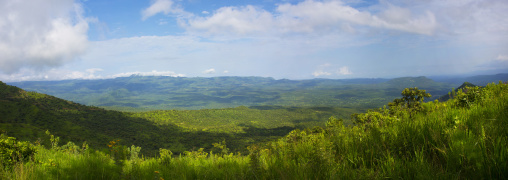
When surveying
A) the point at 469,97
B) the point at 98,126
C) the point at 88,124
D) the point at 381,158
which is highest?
the point at 469,97

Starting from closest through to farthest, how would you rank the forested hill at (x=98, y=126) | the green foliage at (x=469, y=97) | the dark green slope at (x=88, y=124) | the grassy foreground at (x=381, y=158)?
the grassy foreground at (x=381, y=158) < the green foliage at (x=469, y=97) < the forested hill at (x=98, y=126) < the dark green slope at (x=88, y=124)

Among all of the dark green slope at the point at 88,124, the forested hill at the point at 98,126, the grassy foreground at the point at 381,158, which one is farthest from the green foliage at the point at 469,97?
the forested hill at the point at 98,126

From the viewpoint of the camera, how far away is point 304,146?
377 centimetres

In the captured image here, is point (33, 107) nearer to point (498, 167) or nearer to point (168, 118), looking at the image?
point (168, 118)

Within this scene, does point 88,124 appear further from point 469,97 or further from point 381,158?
point 469,97

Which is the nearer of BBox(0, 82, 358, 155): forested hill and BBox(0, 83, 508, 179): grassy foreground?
BBox(0, 83, 508, 179): grassy foreground

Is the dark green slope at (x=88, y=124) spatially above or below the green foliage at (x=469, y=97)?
below

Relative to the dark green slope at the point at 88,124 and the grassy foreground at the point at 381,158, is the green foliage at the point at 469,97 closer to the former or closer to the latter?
the grassy foreground at the point at 381,158

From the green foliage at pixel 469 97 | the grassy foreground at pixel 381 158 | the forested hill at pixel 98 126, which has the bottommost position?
the forested hill at pixel 98 126

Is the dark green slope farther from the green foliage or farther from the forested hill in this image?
the green foliage

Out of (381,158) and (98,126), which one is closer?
(381,158)

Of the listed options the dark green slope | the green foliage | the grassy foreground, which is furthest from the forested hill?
the green foliage

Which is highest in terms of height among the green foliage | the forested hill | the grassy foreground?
the green foliage

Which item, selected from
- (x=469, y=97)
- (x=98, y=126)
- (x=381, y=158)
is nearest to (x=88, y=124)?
(x=98, y=126)
